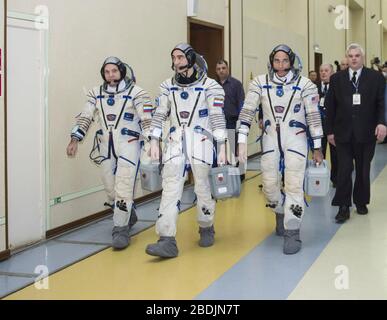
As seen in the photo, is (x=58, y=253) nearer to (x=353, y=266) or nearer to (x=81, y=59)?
(x=81, y=59)

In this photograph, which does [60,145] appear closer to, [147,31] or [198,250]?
[198,250]

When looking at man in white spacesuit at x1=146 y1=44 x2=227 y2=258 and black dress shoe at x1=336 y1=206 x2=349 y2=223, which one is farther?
black dress shoe at x1=336 y1=206 x2=349 y2=223

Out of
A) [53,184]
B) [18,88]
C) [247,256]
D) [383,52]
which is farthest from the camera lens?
Answer: [383,52]

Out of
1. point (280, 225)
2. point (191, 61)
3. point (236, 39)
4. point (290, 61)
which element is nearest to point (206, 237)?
point (280, 225)

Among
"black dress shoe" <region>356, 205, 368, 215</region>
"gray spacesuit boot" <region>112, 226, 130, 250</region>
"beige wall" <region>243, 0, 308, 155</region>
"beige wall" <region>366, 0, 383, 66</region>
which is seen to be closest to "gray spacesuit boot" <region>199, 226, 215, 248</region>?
"gray spacesuit boot" <region>112, 226, 130, 250</region>

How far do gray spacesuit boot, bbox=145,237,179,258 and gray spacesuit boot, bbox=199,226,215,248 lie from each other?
455mm

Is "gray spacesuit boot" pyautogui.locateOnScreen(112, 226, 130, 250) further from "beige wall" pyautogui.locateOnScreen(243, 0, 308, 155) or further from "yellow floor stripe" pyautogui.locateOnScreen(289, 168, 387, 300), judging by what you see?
"beige wall" pyautogui.locateOnScreen(243, 0, 308, 155)

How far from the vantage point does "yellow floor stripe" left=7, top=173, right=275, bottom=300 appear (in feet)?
12.7

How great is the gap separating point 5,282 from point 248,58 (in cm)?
776

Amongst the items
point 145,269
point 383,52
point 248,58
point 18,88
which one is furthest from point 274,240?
point 383,52

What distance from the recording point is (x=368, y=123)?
573cm

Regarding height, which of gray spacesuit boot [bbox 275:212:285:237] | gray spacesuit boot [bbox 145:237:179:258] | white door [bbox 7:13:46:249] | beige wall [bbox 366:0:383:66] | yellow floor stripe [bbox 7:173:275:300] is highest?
beige wall [bbox 366:0:383:66]

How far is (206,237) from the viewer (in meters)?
5.07

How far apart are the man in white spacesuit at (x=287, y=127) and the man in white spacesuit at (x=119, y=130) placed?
38.2 inches
